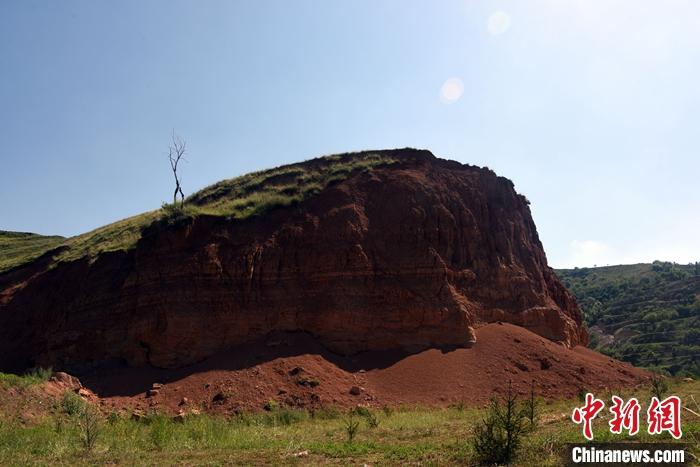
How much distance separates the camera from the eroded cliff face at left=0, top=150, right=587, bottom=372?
22625 millimetres

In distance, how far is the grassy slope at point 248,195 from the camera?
1057 inches

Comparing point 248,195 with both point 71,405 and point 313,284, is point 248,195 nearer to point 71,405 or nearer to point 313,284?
point 313,284

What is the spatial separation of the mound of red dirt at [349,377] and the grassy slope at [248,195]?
25.8ft

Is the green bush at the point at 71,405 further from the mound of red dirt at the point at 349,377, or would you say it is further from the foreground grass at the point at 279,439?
the mound of red dirt at the point at 349,377

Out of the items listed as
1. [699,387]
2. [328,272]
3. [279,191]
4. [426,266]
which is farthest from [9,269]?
[699,387]

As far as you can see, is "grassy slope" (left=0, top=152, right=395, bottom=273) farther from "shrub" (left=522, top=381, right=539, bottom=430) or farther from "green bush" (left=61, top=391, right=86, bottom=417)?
"shrub" (left=522, top=381, right=539, bottom=430)

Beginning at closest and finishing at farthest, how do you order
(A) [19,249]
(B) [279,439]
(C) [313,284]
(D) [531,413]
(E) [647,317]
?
(D) [531,413] < (B) [279,439] < (C) [313,284] < (A) [19,249] < (E) [647,317]

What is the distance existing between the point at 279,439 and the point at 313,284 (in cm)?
1120

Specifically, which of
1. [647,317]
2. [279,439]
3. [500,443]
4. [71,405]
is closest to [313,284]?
[71,405]

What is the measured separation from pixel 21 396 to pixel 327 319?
11397 mm

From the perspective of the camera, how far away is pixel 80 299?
82.9 ft

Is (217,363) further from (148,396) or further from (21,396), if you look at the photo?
(21,396)

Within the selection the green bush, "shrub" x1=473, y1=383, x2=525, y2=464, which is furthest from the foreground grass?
"shrub" x1=473, y1=383, x2=525, y2=464

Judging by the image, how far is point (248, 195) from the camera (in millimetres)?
29016
